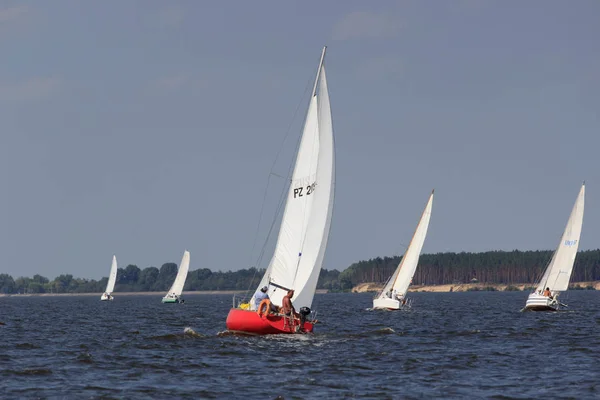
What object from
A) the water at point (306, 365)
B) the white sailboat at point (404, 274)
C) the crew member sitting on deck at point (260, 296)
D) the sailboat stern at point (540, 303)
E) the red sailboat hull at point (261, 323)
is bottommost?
the water at point (306, 365)

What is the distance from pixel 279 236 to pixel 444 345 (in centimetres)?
877

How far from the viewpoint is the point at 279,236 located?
138 ft

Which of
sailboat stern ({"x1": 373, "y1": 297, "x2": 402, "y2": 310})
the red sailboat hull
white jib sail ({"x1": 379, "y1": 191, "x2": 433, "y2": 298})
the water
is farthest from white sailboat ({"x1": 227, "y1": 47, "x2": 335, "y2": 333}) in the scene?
white jib sail ({"x1": 379, "y1": 191, "x2": 433, "y2": 298})

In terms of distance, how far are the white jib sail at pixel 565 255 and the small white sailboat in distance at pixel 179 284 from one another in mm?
67226

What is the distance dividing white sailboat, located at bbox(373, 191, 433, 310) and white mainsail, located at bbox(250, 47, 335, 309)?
39.0m

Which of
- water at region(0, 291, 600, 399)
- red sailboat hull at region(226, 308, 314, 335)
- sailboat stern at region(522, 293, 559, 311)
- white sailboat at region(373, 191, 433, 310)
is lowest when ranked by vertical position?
water at region(0, 291, 600, 399)

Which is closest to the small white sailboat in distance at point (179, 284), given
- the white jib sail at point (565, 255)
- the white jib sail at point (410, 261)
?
the white jib sail at point (410, 261)

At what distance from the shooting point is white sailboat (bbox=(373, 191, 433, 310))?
3135 inches

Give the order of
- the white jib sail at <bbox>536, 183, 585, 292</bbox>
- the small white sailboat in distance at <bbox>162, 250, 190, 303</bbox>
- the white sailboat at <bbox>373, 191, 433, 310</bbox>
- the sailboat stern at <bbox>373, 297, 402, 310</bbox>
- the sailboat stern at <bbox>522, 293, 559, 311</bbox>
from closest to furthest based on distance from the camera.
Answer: the sailboat stern at <bbox>522, 293, 559, 311</bbox>
the white jib sail at <bbox>536, 183, 585, 292</bbox>
the sailboat stern at <bbox>373, 297, 402, 310</bbox>
the white sailboat at <bbox>373, 191, 433, 310</bbox>
the small white sailboat in distance at <bbox>162, 250, 190, 303</bbox>

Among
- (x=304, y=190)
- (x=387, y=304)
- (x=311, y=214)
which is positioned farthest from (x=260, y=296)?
(x=387, y=304)

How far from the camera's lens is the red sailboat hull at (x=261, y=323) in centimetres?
3900

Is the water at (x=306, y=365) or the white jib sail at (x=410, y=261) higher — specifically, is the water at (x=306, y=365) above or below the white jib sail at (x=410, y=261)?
below

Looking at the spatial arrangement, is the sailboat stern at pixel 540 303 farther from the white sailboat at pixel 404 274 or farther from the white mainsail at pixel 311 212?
the white mainsail at pixel 311 212

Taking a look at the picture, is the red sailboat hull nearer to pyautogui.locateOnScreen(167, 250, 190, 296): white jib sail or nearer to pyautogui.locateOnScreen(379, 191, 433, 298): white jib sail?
pyautogui.locateOnScreen(379, 191, 433, 298): white jib sail
